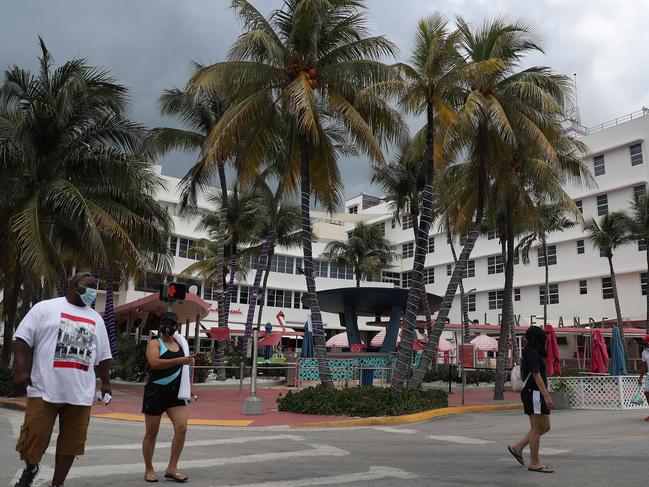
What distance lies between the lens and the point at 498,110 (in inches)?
621

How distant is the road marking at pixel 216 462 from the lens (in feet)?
22.1

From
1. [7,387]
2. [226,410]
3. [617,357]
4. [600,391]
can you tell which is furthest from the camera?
[617,357]

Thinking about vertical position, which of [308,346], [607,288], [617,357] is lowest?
[617,357]

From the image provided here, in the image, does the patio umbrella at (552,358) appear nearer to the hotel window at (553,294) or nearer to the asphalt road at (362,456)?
the asphalt road at (362,456)

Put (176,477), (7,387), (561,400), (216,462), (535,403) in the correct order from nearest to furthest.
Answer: (176,477)
(535,403)
(216,462)
(7,387)
(561,400)

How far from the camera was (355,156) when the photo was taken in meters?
18.4

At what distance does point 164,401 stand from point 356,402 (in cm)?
825

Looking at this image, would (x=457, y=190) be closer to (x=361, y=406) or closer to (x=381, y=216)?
(x=361, y=406)

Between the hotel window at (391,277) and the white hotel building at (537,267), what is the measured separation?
0.36 ft

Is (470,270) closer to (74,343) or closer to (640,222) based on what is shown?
(640,222)

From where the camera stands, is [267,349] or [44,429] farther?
[267,349]

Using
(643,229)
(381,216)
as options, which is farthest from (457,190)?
(381,216)

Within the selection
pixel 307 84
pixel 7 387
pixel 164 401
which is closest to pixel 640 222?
pixel 307 84

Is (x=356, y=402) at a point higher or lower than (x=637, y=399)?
lower
